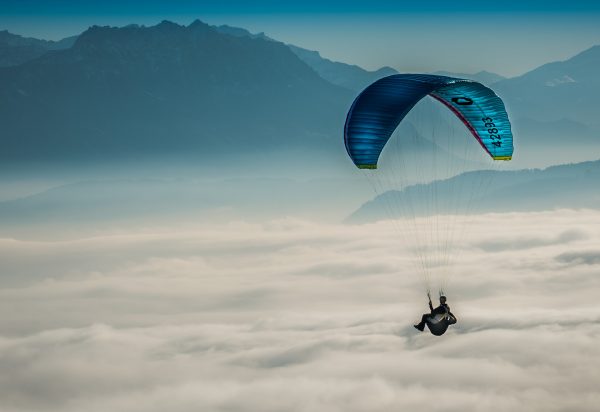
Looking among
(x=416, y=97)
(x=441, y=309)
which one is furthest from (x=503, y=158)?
(x=441, y=309)

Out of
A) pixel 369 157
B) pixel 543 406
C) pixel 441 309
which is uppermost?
pixel 543 406

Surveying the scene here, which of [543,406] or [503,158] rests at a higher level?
[543,406]

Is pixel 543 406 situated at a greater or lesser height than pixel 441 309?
greater

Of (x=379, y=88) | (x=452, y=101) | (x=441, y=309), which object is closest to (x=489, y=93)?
(x=452, y=101)

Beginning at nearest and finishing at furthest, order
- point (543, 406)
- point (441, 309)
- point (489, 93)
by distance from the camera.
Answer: point (441, 309)
point (489, 93)
point (543, 406)

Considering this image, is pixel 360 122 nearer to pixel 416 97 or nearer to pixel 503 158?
pixel 416 97

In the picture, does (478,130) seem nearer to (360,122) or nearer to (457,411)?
(360,122)

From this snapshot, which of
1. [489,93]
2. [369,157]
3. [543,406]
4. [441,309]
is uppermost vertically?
[543,406]

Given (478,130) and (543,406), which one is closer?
(478,130)

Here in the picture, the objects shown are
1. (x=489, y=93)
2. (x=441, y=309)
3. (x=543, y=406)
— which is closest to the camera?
(x=441, y=309)
